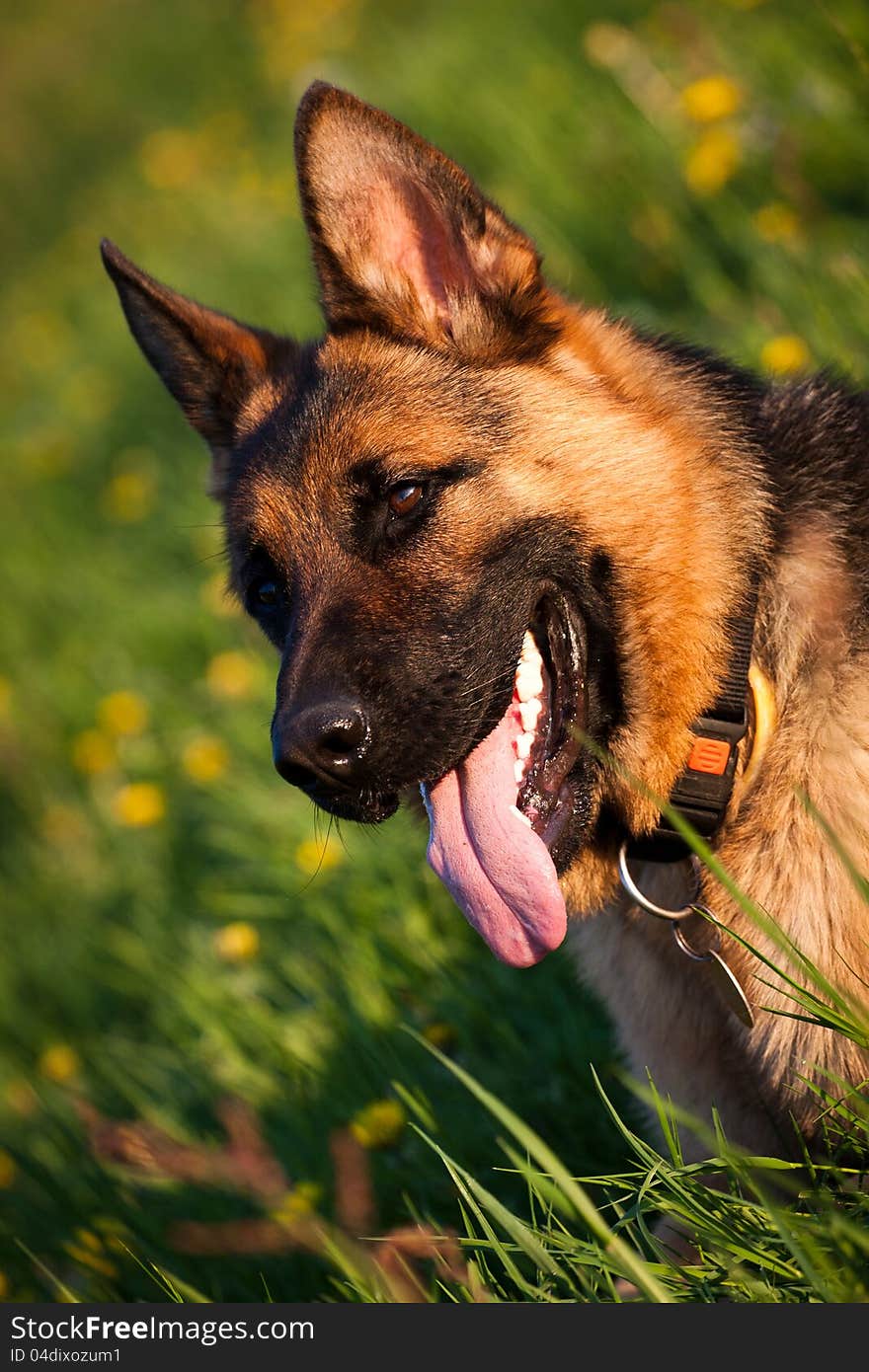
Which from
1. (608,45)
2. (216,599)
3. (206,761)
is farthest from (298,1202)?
(608,45)

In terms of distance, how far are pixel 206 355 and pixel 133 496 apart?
11.7ft

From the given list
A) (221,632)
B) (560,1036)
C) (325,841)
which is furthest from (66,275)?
(560,1036)

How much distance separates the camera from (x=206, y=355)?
304cm

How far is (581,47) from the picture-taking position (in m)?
6.46

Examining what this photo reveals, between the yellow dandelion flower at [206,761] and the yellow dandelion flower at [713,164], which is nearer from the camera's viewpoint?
the yellow dandelion flower at [206,761]

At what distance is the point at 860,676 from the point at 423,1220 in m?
1.52

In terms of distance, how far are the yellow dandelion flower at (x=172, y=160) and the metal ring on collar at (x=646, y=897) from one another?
29.2ft

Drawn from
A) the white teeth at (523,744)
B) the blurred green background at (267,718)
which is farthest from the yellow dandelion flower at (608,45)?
the white teeth at (523,744)

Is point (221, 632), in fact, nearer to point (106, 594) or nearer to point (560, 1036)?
point (106, 594)

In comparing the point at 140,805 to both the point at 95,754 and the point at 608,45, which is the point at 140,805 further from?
the point at 608,45

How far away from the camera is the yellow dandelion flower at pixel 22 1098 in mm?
3838

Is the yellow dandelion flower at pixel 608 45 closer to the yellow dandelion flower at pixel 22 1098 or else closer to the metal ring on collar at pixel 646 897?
the metal ring on collar at pixel 646 897

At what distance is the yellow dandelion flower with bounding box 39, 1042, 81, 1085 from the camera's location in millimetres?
3980

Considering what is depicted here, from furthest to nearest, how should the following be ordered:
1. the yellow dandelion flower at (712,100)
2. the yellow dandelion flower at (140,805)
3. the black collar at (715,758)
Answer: the yellow dandelion flower at (712,100), the yellow dandelion flower at (140,805), the black collar at (715,758)
